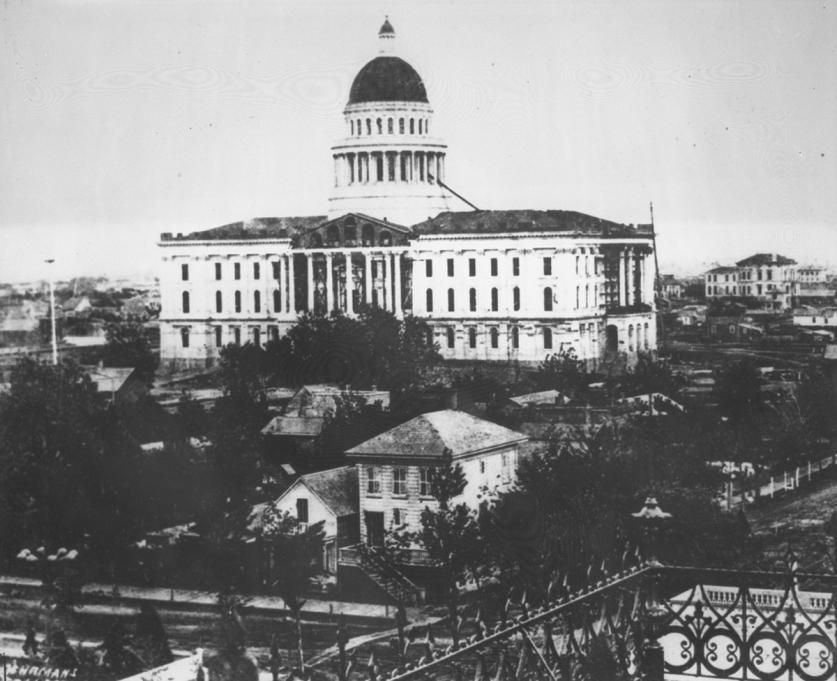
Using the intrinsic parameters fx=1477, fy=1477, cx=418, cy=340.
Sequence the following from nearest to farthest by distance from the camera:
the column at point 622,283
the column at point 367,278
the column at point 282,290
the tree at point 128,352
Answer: the column at point 622,283, the tree at point 128,352, the column at point 367,278, the column at point 282,290

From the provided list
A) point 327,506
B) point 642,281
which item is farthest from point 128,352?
point 642,281

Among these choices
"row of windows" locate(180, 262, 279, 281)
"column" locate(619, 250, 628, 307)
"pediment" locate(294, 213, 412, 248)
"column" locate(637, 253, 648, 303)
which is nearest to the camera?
"column" locate(637, 253, 648, 303)

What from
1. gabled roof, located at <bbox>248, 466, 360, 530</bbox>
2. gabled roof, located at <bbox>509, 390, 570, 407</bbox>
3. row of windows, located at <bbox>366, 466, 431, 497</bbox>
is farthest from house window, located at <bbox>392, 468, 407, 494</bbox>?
gabled roof, located at <bbox>509, 390, 570, 407</bbox>

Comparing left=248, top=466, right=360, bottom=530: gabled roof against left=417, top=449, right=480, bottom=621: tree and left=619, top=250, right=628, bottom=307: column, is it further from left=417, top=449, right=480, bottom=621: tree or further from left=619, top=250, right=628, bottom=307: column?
left=619, top=250, right=628, bottom=307: column

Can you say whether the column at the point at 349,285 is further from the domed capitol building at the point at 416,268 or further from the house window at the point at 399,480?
the house window at the point at 399,480

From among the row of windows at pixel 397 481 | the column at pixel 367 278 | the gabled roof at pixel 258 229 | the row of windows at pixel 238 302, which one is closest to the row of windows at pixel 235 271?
the row of windows at pixel 238 302

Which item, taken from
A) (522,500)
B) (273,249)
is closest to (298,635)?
(522,500)

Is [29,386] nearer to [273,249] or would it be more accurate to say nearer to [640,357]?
[273,249]
